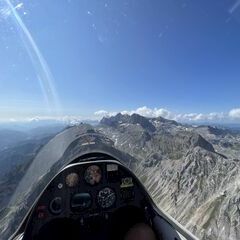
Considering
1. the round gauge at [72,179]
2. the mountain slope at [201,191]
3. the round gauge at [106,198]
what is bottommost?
the mountain slope at [201,191]

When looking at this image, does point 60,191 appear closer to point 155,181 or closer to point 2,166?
point 155,181

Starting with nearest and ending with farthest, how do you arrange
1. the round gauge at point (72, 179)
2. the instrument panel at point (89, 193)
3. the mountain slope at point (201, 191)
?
the instrument panel at point (89, 193) < the round gauge at point (72, 179) < the mountain slope at point (201, 191)

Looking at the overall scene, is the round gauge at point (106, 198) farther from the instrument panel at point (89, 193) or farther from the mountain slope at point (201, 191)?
the mountain slope at point (201, 191)

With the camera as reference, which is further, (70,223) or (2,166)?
(2,166)

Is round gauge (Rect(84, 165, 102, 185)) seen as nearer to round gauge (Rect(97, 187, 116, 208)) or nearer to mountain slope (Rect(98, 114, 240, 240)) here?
round gauge (Rect(97, 187, 116, 208))

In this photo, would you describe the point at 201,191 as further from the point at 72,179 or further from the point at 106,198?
the point at 72,179

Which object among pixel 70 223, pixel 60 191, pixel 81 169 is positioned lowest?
pixel 70 223

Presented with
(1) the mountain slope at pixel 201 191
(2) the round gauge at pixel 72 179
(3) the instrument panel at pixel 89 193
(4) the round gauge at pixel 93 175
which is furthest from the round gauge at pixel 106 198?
(1) the mountain slope at pixel 201 191

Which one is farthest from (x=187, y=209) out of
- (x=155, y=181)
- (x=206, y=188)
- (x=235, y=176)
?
(x=155, y=181)

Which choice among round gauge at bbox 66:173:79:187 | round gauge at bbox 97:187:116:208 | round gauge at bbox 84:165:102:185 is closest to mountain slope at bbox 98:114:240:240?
round gauge at bbox 97:187:116:208
